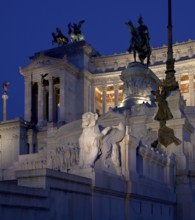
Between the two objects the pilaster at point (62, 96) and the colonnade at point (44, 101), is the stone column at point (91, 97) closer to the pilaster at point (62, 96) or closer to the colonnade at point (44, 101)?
the colonnade at point (44, 101)

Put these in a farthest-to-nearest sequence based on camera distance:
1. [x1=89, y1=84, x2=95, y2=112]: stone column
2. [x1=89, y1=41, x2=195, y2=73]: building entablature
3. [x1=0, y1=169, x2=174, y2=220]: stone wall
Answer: [x1=89, y1=84, x2=95, y2=112]: stone column, [x1=89, y1=41, x2=195, y2=73]: building entablature, [x1=0, y1=169, x2=174, y2=220]: stone wall

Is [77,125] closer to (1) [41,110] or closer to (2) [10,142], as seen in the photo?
(2) [10,142]

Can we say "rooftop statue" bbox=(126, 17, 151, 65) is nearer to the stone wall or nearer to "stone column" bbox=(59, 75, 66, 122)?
"stone column" bbox=(59, 75, 66, 122)

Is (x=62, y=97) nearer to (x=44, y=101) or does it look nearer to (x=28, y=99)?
(x=44, y=101)

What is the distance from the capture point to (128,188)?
17.0 m

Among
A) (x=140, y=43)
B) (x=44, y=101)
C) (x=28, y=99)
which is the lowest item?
(x=44, y=101)

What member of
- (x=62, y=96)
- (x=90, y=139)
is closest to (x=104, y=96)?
(x=62, y=96)

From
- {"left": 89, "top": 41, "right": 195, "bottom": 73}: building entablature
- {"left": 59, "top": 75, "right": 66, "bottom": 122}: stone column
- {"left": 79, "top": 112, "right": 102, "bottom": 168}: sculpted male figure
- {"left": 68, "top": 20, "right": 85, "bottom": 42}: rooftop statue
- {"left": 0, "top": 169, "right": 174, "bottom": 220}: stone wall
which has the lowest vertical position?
{"left": 0, "top": 169, "right": 174, "bottom": 220}: stone wall

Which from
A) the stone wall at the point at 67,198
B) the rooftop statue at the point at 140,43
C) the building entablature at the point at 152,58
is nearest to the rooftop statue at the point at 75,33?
the building entablature at the point at 152,58

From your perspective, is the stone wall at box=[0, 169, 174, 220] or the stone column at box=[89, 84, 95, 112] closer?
the stone wall at box=[0, 169, 174, 220]

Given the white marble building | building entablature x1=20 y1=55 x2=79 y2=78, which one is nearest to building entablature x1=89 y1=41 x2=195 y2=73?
building entablature x1=20 y1=55 x2=79 y2=78

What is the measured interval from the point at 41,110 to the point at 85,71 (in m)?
10.1

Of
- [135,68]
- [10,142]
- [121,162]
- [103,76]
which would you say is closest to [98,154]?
[121,162]

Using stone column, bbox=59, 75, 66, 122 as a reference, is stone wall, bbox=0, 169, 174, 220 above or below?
below
